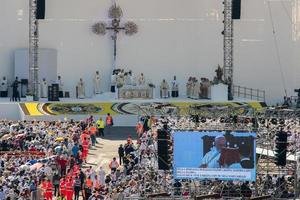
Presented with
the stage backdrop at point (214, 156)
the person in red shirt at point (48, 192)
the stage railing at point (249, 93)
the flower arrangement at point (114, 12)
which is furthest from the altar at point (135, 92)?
the person in red shirt at point (48, 192)

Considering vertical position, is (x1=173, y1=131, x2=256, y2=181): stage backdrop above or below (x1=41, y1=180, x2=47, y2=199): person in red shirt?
above

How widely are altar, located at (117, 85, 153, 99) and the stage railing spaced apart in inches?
207

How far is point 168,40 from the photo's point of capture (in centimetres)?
5759

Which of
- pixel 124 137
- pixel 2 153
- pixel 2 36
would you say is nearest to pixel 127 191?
pixel 2 153

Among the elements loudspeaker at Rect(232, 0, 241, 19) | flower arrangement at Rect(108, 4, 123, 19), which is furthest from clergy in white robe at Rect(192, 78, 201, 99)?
flower arrangement at Rect(108, 4, 123, 19)

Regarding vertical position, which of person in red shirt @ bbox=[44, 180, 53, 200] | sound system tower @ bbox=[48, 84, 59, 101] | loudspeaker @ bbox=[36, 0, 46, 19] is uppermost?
loudspeaker @ bbox=[36, 0, 46, 19]

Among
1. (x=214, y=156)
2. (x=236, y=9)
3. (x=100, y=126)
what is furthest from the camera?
(x=236, y=9)

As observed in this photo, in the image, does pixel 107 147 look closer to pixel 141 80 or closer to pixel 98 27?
pixel 141 80

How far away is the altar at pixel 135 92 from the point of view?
53312 millimetres

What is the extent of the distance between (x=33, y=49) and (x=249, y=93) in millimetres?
10396

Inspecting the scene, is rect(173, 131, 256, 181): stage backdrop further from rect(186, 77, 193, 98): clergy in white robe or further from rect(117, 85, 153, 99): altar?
rect(186, 77, 193, 98): clergy in white robe

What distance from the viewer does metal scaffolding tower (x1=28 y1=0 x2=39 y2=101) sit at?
54.0 meters

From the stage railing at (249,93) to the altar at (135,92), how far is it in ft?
17.3

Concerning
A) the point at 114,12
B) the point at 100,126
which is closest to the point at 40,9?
the point at 114,12
